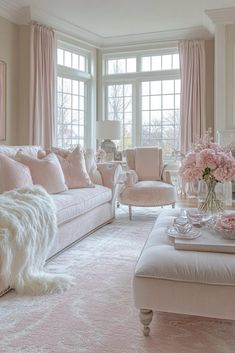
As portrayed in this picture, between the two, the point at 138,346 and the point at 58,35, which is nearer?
A: the point at 138,346

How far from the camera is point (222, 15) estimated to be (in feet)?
18.9

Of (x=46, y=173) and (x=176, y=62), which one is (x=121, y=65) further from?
(x=46, y=173)

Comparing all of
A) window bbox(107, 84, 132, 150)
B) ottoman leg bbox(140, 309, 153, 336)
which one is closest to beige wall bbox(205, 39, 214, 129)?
window bbox(107, 84, 132, 150)

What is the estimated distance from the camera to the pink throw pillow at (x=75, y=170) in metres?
4.09

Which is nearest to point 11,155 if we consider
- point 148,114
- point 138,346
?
point 138,346

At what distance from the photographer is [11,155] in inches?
143

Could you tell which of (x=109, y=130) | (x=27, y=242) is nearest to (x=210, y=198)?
(x=27, y=242)

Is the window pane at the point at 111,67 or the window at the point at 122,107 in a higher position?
the window pane at the point at 111,67

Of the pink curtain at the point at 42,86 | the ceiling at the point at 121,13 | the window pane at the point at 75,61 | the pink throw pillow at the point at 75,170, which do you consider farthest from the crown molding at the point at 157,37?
the pink throw pillow at the point at 75,170

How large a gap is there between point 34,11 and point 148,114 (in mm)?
2843

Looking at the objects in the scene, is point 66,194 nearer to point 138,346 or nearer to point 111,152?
point 138,346

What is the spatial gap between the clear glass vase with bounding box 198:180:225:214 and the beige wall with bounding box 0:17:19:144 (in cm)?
373

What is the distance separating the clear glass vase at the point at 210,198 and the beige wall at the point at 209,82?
419cm

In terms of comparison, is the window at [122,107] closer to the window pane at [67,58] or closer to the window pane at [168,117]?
the window pane at [168,117]
